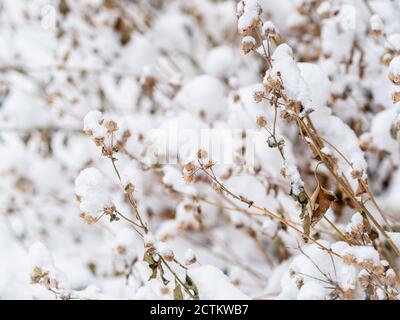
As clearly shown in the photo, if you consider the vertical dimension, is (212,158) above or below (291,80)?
above

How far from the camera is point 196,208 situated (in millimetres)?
1670

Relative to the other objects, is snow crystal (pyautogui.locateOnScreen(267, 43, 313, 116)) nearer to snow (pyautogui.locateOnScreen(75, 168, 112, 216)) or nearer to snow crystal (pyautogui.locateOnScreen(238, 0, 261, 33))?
snow crystal (pyautogui.locateOnScreen(238, 0, 261, 33))

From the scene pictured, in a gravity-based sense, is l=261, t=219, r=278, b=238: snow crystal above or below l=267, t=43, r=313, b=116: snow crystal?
below

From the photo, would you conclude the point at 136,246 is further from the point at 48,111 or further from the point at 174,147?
the point at 48,111

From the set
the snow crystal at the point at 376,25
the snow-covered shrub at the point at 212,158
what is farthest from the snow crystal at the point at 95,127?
the snow crystal at the point at 376,25

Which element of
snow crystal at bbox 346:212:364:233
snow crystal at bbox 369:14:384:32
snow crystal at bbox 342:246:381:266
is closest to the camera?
snow crystal at bbox 342:246:381:266

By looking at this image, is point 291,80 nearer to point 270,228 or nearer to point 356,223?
point 356,223

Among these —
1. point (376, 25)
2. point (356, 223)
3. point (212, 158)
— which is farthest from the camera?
point (212, 158)

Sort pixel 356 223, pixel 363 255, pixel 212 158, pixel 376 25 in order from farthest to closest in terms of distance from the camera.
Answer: pixel 212 158 → pixel 376 25 → pixel 356 223 → pixel 363 255

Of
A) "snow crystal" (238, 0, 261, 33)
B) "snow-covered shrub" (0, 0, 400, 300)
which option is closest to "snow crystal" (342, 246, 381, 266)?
"snow-covered shrub" (0, 0, 400, 300)

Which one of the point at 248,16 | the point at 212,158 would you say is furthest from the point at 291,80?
the point at 212,158

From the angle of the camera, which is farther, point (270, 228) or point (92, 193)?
point (270, 228)
